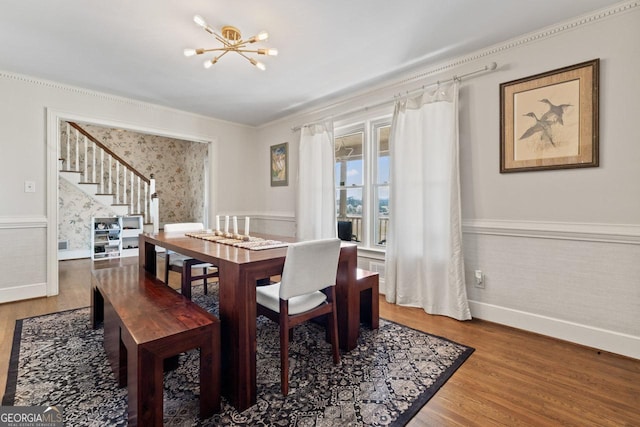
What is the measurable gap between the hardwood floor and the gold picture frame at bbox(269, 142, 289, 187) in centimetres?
288

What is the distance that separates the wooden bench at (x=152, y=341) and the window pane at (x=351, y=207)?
229 cm

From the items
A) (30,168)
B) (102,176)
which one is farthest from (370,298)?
(102,176)

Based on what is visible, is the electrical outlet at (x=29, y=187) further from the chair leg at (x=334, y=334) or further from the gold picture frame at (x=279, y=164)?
the chair leg at (x=334, y=334)

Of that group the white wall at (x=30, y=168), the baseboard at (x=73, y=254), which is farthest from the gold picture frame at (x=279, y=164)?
the baseboard at (x=73, y=254)

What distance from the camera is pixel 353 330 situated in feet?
7.02

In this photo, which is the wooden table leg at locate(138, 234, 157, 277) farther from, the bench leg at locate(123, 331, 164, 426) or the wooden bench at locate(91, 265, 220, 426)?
the bench leg at locate(123, 331, 164, 426)

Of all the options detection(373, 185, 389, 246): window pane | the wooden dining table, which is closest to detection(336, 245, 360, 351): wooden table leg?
the wooden dining table

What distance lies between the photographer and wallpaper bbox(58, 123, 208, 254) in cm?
545

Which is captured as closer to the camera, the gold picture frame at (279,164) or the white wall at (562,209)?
the white wall at (562,209)

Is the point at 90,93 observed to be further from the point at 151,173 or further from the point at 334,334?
the point at 334,334

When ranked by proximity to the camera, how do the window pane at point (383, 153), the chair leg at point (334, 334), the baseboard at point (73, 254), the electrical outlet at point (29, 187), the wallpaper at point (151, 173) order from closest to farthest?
1. the chair leg at point (334, 334)
2. the electrical outlet at point (29, 187)
3. the window pane at point (383, 153)
4. the baseboard at point (73, 254)
5. the wallpaper at point (151, 173)

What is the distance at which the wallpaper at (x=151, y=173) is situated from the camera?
17.9ft

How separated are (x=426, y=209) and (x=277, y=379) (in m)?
1.99

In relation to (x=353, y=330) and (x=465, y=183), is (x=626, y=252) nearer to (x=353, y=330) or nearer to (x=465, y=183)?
(x=465, y=183)
